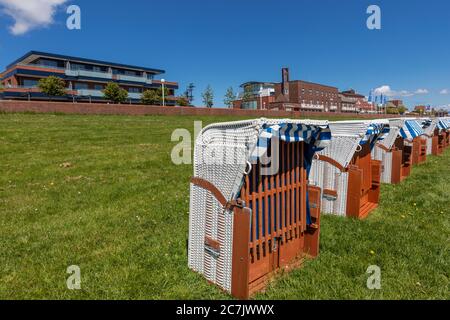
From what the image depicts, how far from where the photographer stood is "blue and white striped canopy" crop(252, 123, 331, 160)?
2.60 meters

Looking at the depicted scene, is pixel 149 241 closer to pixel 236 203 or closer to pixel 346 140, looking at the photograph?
pixel 236 203

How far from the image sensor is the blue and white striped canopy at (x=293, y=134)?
102 inches

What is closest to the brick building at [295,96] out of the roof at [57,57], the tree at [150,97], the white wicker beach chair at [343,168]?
the tree at [150,97]

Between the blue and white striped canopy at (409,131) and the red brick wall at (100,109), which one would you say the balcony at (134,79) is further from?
the blue and white striped canopy at (409,131)

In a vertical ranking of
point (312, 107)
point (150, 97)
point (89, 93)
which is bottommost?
point (150, 97)

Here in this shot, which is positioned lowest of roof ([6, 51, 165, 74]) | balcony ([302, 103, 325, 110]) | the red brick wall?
the red brick wall

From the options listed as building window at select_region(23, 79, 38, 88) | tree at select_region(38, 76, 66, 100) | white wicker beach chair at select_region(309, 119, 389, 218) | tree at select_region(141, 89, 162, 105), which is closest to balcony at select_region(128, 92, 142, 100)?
tree at select_region(141, 89, 162, 105)

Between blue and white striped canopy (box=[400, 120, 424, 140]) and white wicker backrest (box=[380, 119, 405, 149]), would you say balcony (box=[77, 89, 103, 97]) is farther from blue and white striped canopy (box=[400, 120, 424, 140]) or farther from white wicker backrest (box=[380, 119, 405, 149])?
white wicker backrest (box=[380, 119, 405, 149])

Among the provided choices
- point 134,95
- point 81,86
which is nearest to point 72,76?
point 81,86

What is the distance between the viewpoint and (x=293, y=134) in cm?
298

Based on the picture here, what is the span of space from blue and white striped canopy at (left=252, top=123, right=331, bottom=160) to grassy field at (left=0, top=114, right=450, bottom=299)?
1480mm

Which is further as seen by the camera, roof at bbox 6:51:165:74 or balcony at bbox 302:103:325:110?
balcony at bbox 302:103:325:110

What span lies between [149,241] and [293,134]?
8.14ft

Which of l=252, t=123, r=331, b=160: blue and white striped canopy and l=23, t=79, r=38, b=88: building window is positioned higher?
l=23, t=79, r=38, b=88: building window
